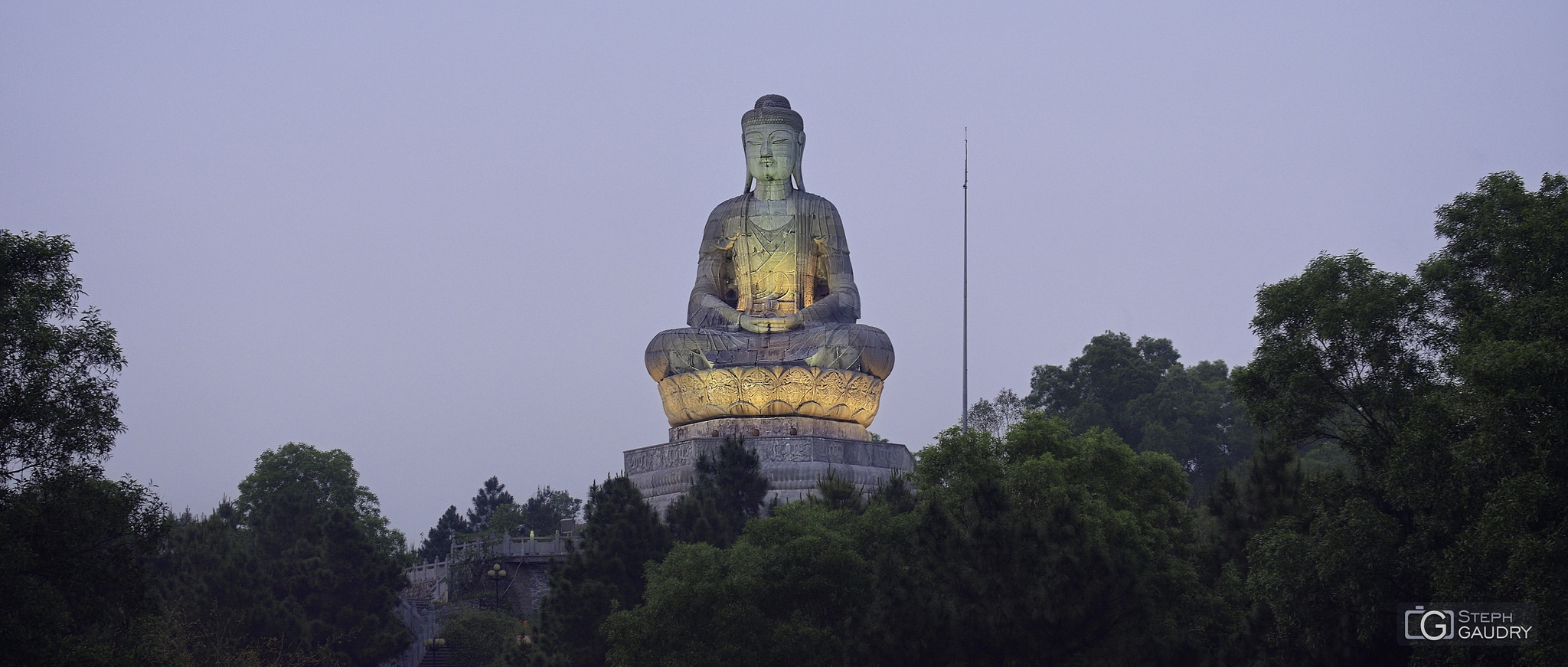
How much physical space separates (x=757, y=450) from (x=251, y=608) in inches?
404

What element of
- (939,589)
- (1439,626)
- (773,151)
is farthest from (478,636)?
(1439,626)

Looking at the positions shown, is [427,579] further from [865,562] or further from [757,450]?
[865,562]

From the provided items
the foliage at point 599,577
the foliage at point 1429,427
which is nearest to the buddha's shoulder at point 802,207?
the foliage at point 599,577

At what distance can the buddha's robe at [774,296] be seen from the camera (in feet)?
117

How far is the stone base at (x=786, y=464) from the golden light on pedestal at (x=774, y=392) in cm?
98

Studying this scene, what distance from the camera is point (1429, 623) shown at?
16438 mm

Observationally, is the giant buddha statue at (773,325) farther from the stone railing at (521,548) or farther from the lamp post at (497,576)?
the lamp post at (497,576)

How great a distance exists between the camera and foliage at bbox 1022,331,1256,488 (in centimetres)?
5191

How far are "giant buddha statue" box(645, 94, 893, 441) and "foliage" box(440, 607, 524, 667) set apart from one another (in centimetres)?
575

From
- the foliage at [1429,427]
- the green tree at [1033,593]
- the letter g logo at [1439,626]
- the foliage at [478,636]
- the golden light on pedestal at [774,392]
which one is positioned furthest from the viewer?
the golden light on pedestal at [774,392]

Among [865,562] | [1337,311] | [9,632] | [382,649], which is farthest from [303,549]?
[1337,311]

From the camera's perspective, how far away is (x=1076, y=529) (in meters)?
20.7

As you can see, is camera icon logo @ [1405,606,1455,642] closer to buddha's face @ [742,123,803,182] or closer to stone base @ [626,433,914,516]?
stone base @ [626,433,914,516]

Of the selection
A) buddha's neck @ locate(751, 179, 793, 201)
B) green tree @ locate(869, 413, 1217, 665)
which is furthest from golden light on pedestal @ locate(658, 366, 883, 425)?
green tree @ locate(869, 413, 1217, 665)
